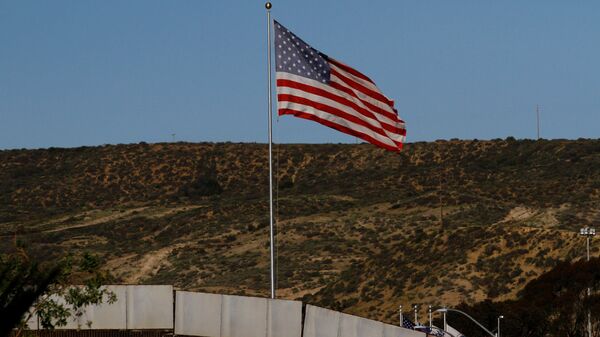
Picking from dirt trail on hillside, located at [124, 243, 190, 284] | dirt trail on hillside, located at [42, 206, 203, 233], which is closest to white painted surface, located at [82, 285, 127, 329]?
dirt trail on hillside, located at [124, 243, 190, 284]

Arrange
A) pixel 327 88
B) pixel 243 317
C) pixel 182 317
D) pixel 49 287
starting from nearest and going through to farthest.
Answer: pixel 327 88 → pixel 49 287 → pixel 243 317 → pixel 182 317

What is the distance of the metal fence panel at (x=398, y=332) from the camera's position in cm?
2619

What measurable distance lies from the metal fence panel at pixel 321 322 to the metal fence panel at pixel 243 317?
168cm

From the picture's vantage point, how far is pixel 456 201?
399 ft

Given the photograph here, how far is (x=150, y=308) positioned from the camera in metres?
35.4

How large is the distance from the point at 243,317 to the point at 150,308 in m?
2.96

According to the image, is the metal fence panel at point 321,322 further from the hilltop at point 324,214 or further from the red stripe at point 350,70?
the hilltop at point 324,214

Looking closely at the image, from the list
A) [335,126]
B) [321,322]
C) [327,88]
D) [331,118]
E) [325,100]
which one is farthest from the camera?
[327,88]

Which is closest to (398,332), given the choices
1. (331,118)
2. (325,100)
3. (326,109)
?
(331,118)

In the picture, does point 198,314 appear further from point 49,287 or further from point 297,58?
point 297,58

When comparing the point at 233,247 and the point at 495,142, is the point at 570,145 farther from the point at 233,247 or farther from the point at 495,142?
the point at 233,247

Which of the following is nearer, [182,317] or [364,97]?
[364,97]

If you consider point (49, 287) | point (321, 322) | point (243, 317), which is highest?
point (49, 287)

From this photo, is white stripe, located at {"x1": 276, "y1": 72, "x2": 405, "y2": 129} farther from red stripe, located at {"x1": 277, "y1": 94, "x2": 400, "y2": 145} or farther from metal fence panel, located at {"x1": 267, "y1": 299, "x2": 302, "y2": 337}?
metal fence panel, located at {"x1": 267, "y1": 299, "x2": 302, "y2": 337}
